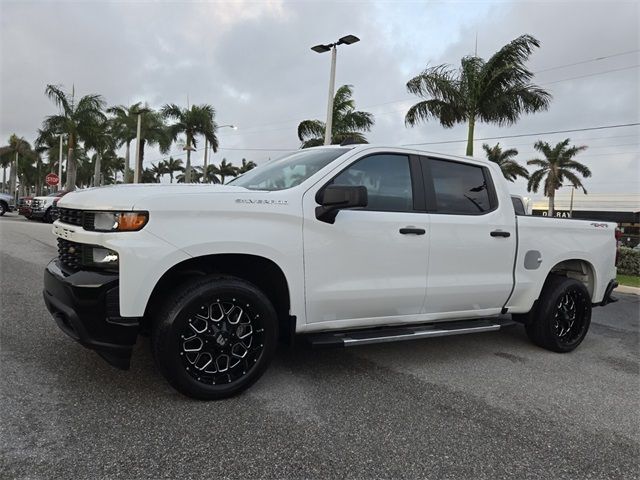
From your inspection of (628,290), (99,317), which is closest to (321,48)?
(628,290)

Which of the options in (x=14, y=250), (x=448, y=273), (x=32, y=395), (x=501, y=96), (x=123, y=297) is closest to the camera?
(x=123, y=297)

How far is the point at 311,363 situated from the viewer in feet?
13.6

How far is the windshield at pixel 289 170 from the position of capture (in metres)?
3.85

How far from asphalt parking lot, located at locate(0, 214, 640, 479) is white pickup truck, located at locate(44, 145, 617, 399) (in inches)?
13.6

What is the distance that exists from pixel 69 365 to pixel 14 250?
7.33 meters

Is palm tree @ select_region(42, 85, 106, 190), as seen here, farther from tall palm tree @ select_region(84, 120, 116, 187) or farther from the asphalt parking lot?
the asphalt parking lot

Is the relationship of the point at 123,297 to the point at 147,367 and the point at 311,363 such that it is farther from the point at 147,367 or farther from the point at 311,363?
the point at 311,363

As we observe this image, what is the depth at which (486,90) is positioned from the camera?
17766mm

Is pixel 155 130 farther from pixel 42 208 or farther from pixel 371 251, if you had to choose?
pixel 371 251

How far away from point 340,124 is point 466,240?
1937cm

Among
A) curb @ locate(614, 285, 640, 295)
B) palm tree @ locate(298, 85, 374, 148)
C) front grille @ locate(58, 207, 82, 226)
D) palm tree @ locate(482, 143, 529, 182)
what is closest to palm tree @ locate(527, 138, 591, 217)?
palm tree @ locate(482, 143, 529, 182)

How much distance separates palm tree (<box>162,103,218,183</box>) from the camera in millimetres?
35094

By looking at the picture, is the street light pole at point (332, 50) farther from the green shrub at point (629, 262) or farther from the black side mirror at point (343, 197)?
the black side mirror at point (343, 197)

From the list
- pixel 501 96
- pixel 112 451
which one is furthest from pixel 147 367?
pixel 501 96
